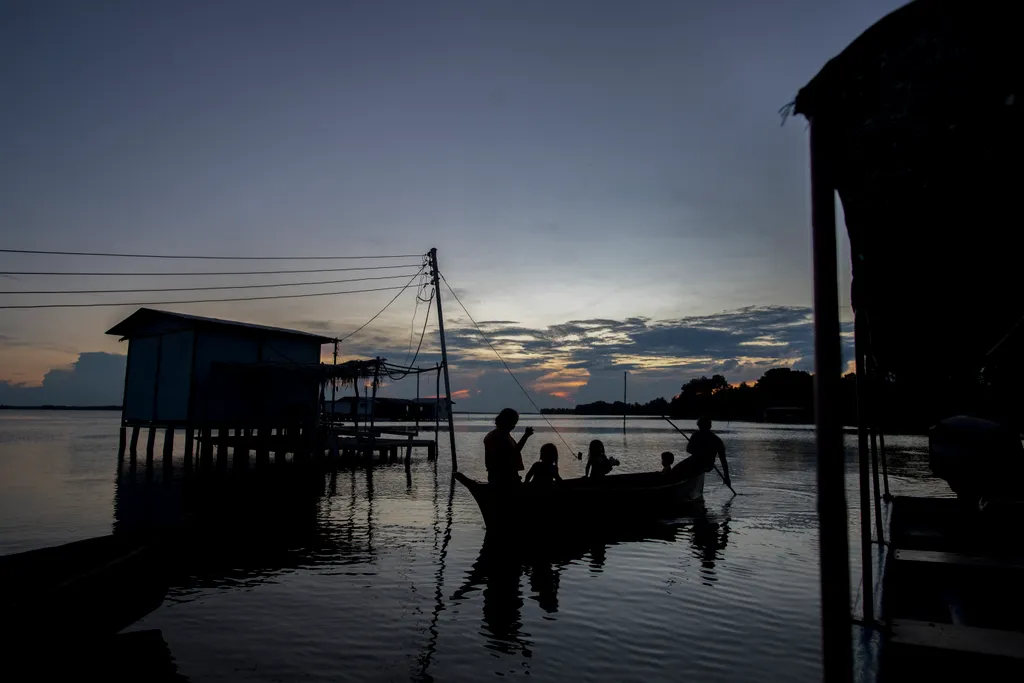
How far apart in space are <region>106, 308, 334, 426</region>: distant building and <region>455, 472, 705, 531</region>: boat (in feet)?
56.5

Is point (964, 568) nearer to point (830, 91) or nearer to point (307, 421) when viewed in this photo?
point (830, 91)

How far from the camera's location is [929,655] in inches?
155

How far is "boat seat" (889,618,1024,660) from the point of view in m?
3.72

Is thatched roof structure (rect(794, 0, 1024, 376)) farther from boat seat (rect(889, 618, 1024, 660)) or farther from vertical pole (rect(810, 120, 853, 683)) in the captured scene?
boat seat (rect(889, 618, 1024, 660))

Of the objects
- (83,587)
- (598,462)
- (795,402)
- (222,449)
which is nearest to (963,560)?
(83,587)

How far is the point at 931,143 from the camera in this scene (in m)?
3.38

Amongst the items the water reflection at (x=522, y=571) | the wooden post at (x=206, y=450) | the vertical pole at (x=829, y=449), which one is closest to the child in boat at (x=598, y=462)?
the water reflection at (x=522, y=571)

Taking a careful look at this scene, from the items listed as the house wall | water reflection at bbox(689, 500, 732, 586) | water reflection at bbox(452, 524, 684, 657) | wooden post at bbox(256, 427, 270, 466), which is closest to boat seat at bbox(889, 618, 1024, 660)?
water reflection at bbox(452, 524, 684, 657)

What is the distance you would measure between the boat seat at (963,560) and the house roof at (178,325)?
1058 inches

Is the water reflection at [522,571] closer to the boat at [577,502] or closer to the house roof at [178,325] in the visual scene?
the boat at [577,502]

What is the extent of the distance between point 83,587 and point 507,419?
611 cm

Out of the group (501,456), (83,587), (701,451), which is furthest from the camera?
(701,451)

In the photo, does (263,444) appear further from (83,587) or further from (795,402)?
(795,402)

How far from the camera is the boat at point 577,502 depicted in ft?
38.2
